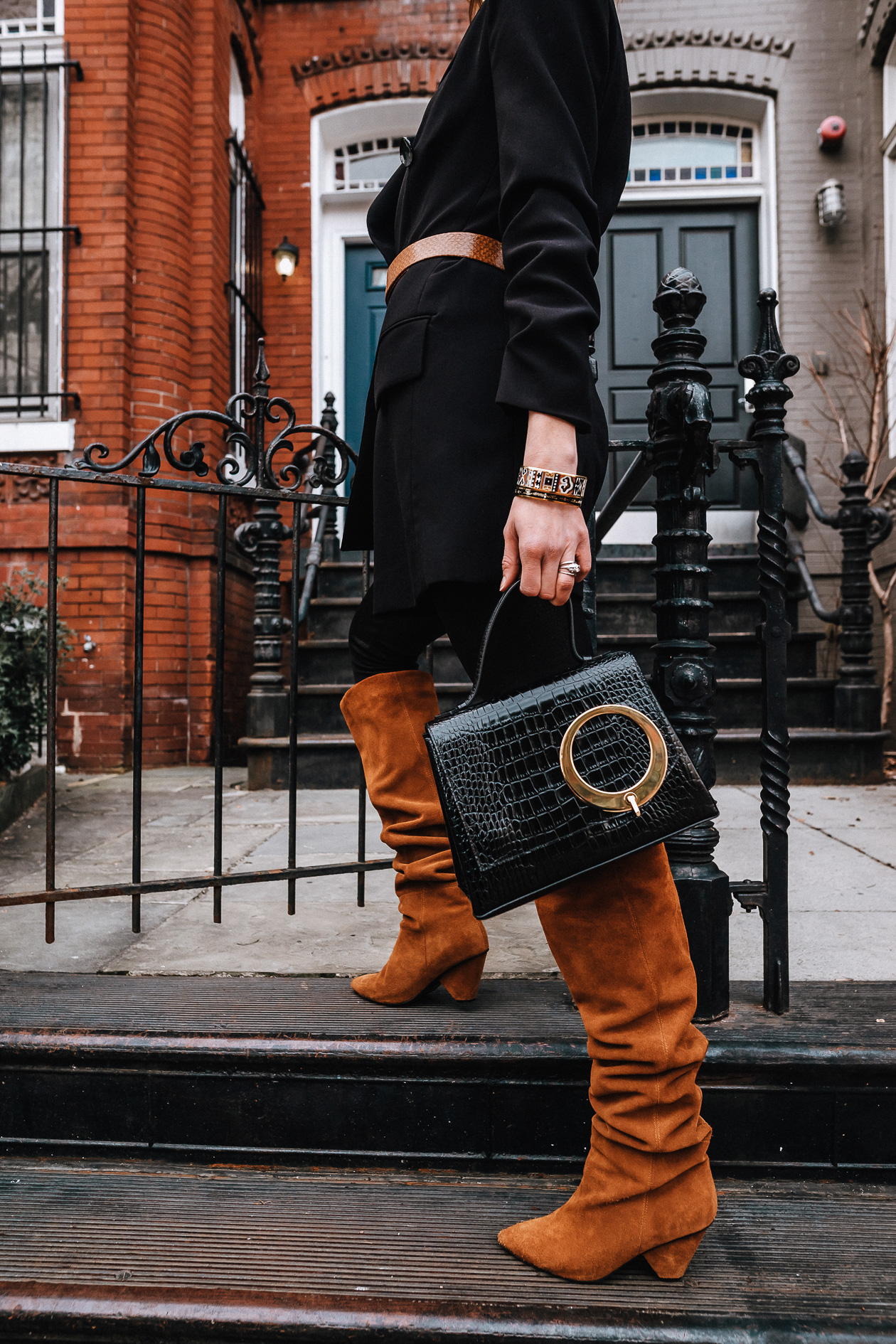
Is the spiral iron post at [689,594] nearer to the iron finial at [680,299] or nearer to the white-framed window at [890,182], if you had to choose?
the iron finial at [680,299]

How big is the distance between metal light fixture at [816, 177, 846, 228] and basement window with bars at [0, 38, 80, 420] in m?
5.17

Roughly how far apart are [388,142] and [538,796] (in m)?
7.63

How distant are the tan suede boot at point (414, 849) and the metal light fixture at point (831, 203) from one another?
20.5 feet

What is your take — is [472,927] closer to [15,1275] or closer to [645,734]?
[645,734]

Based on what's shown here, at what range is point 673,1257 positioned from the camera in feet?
3.71

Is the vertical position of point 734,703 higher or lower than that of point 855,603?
lower

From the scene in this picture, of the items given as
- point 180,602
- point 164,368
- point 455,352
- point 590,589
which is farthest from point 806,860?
point 164,368

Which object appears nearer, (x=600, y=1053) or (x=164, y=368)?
(x=600, y=1053)

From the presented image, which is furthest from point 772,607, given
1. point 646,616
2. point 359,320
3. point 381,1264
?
point 359,320

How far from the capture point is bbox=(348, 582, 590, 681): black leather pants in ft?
3.92

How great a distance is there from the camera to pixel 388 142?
23.4 feet

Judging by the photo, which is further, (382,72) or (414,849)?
(382,72)

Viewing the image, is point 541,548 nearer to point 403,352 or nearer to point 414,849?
point 403,352

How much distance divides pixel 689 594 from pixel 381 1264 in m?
1.18
